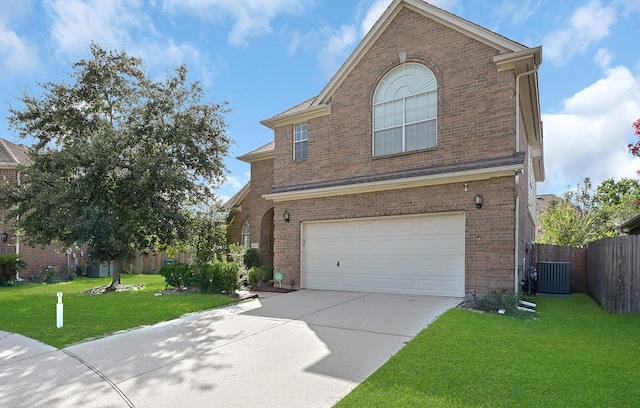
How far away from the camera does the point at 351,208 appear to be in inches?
477

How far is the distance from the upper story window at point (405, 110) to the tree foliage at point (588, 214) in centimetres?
945

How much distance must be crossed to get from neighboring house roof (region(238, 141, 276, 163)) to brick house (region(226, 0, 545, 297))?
3.30 metres

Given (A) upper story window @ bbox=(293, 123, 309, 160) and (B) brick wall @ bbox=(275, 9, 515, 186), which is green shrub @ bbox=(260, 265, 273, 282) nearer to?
(B) brick wall @ bbox=(275, 9, 515, 186)

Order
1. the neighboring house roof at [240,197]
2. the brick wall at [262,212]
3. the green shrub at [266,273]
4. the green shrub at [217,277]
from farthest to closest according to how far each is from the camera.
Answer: the neighboring house roof at [240,197] → the brick wall at [262,212] → the green shrub at [266,273] → the green shrub at [217,277]

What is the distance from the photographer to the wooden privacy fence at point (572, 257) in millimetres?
13852

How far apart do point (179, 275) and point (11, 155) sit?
1517 cm

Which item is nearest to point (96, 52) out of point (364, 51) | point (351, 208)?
point (364, 51)

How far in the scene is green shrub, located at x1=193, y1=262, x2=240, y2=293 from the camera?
11875mm

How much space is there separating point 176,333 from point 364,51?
385 inches

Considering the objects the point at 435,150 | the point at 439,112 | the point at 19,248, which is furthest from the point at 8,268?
the point at 439,112

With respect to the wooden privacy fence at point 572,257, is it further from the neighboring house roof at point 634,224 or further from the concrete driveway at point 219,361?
the concrete driveway at point 219,361

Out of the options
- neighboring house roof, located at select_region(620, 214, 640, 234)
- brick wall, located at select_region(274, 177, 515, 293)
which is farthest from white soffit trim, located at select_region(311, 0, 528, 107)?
neighboring house roof, located at select_region(620, 214, 640, 234)

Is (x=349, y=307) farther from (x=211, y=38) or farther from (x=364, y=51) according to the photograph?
(x=211, y=38)

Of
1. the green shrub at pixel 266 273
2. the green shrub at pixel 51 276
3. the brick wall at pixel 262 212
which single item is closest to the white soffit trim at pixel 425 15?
the brick wall at pixel 262 212
